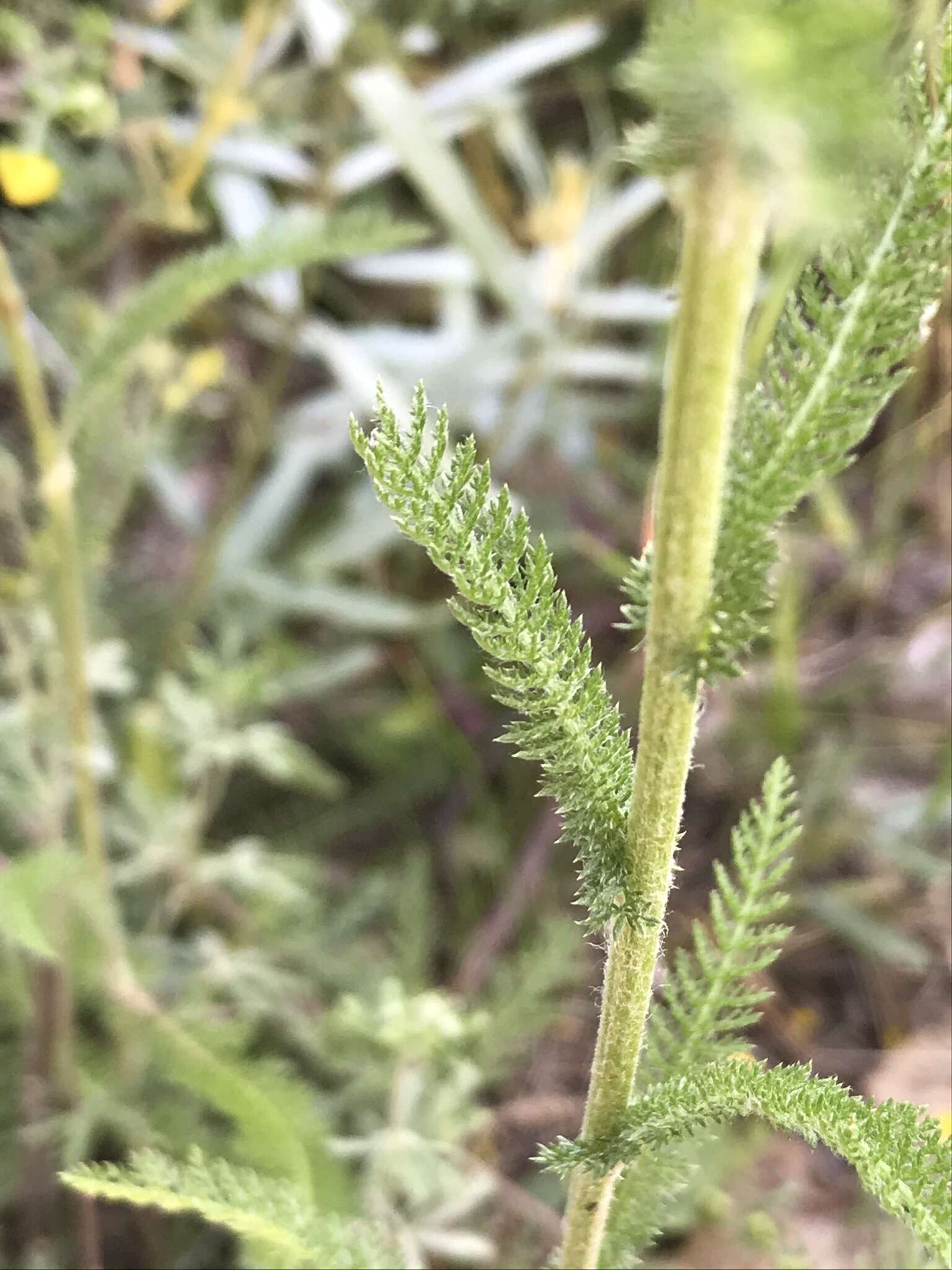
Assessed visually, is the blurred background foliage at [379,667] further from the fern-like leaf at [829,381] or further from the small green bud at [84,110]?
the fern-like leaf at [829,381]

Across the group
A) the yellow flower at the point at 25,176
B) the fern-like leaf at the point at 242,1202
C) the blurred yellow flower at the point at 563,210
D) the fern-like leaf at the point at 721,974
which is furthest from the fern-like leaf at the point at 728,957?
the blurred yellow flower at the point at 563,210

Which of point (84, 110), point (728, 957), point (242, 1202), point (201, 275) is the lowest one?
point (242, 1202)

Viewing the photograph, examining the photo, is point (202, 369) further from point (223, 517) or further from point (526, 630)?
point (526, 630)

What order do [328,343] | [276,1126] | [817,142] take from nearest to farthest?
[817,142] → [276,1126] → [328,343]

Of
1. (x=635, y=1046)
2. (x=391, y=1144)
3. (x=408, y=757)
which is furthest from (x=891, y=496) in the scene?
(x=635, y=1046)

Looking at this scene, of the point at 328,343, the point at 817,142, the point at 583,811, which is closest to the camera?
the point at 817,142

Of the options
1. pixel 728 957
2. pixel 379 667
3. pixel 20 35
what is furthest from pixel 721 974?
pixel 379 667

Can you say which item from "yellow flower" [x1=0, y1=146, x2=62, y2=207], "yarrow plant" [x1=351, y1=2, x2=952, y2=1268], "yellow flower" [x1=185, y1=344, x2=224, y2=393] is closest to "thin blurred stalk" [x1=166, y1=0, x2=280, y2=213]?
"yellow flower" [x1=185, y1=344, x2=224, y2=393]

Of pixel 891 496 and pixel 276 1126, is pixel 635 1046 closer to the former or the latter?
pixel 276 1126
